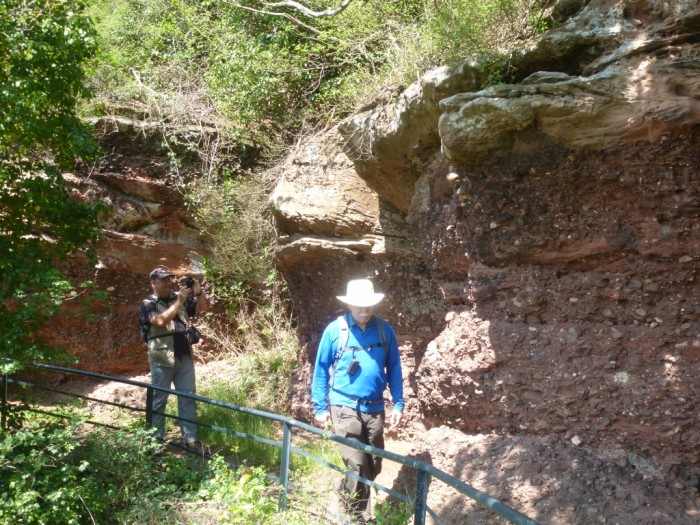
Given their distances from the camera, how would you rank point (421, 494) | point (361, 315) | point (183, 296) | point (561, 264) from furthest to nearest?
point (183, 296)
point (561, 264)
point (361, 315)
point (421, 494)

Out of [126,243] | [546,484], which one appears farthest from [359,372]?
[126,243]

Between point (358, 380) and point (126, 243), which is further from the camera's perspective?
point (126, 243)

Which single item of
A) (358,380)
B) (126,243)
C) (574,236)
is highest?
(574,236)

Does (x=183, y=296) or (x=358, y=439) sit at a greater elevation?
(x=183, y=296)

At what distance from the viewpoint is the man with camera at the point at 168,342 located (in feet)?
20.7

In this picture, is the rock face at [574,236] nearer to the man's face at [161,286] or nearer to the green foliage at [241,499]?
the green foliage at [241,499]

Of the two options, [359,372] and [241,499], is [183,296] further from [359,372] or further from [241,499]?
[241,499]

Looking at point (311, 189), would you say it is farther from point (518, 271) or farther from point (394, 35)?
point (518, 271)

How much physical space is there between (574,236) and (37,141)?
4.85 meters

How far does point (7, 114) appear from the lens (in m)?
5.41

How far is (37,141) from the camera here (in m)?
6.07

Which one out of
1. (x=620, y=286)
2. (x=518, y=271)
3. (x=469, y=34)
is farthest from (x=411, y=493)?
(x=469, y=34)

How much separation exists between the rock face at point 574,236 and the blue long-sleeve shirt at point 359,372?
990 mm

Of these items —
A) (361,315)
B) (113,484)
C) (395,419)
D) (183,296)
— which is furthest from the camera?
(183,296)
